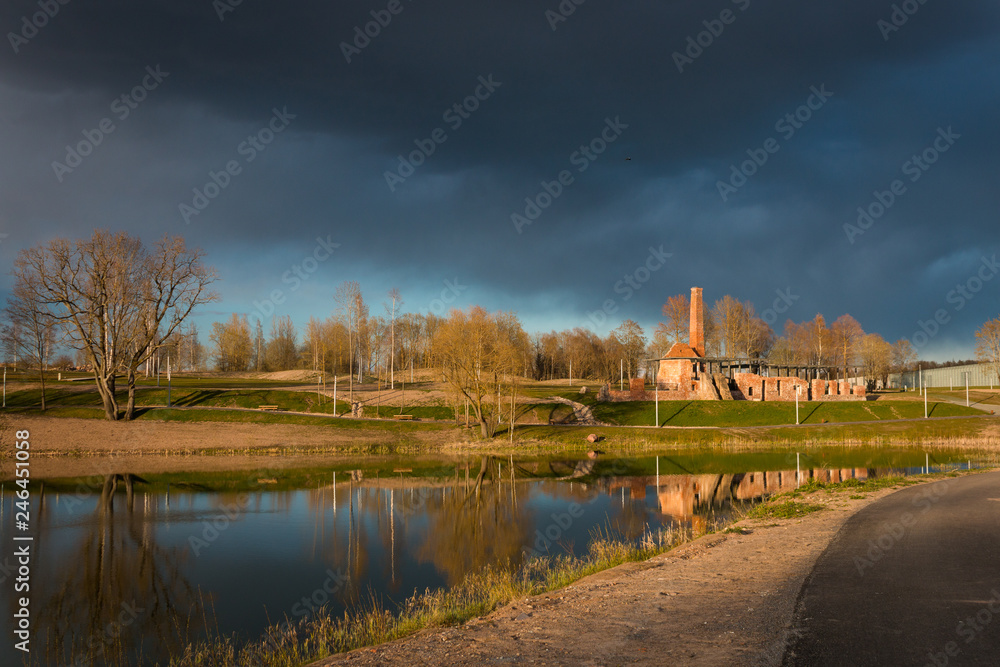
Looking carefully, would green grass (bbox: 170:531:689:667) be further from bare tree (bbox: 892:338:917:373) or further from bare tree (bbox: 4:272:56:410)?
bare tree (bbox: 892:338:917:373)

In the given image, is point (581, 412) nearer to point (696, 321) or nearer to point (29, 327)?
point (696, 321)

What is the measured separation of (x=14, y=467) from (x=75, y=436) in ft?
28.5

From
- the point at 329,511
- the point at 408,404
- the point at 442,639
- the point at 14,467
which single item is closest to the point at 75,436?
the point at 14,467

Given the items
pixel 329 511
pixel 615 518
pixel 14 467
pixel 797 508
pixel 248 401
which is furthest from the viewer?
pixel 248 401

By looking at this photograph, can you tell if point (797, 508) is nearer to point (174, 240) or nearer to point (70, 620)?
point (70, 620)

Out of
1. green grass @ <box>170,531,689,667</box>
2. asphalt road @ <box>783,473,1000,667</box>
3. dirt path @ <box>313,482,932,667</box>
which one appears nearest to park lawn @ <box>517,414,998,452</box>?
asphalt road @ <box>783,473,1000,667</box>

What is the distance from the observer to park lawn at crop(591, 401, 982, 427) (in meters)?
61.8

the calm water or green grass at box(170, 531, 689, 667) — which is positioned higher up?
green grass at box(170, 531, 689, 667)

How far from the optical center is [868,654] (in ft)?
25.7

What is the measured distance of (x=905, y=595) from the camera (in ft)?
34.1

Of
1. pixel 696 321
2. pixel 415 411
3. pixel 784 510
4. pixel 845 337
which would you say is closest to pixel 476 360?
pixel 415 411

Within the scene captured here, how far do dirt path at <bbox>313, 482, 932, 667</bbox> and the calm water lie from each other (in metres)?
5.38

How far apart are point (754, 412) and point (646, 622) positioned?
59.5m

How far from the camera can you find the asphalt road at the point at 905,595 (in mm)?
7914
